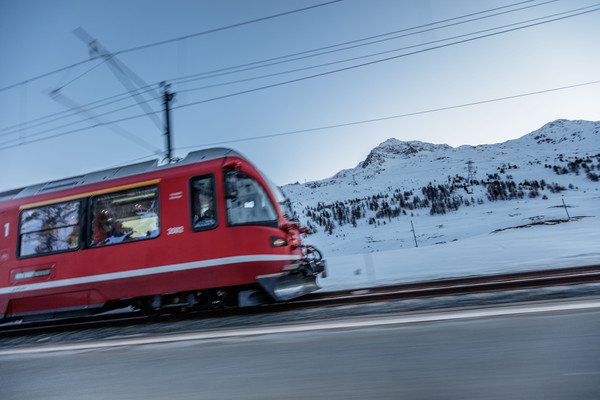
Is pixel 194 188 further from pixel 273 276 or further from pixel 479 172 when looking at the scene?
pixel 479 172

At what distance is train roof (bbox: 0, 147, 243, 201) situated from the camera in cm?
589

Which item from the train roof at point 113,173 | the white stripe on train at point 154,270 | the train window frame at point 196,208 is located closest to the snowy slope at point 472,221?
the train roof at point 113,173

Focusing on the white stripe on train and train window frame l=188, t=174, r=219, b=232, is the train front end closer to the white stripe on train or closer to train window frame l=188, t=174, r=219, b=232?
the white stripe on train

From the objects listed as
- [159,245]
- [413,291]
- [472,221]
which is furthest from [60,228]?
[472,221]

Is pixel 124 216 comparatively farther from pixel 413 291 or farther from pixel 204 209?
pixel 413 291

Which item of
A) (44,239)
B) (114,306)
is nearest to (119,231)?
(114,306)

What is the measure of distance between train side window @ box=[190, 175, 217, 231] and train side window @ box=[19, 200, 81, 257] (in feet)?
7.81

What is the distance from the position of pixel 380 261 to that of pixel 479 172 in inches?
2269

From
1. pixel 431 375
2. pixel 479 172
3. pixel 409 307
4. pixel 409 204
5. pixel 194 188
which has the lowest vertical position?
pixel 409 307

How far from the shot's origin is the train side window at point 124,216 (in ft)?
18.5

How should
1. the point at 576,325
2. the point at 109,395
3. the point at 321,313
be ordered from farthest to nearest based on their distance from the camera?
the point at 321,313 → the point at 576,325 → the point at 109,395

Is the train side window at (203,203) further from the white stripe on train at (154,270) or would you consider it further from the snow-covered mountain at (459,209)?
the snow-covered mountain at (459,209)

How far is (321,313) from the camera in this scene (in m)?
4.60

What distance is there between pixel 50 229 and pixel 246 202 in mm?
4041
